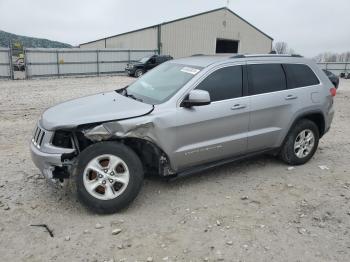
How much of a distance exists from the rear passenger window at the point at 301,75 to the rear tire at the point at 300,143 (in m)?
0.58

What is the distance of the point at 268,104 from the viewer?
4875 millimetres

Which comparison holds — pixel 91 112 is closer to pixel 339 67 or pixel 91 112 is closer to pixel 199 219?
pixel 199 219

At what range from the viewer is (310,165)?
18.2 ft

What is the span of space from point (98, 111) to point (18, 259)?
170 centimetres

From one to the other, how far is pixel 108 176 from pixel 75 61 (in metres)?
24.3

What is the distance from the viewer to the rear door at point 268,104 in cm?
479

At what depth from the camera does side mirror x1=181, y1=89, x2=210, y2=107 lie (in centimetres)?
406

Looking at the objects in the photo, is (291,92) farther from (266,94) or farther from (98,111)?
(98,111)

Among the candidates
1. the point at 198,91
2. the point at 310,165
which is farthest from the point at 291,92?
the point at 198,91

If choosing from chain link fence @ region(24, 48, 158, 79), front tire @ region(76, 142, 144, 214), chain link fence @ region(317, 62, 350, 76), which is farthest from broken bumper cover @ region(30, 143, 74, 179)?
chain link fence @ region(317, 62, 350, 76)

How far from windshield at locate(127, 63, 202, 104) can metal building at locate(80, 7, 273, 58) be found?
92.0ft

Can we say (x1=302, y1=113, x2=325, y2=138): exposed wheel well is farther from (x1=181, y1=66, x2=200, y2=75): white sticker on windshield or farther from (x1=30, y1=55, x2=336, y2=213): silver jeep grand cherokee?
(x1=181, y1=66, x2=200, y2=75): white sticker on windshield

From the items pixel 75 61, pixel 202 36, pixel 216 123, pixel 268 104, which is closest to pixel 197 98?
pixel 216 123

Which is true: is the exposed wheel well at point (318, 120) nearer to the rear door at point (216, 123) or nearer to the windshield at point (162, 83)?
the rear door at point (216, 123)
